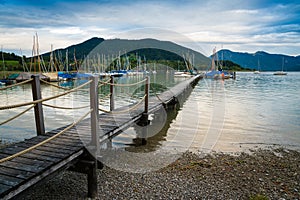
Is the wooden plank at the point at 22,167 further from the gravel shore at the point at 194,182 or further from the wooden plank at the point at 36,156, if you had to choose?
the gravel shore at the point at 194,182

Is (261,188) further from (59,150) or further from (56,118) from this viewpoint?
(56,118)

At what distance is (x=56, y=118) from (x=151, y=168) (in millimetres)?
8457

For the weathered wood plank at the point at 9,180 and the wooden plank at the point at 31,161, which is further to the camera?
the wooden plank at the point at 31,161

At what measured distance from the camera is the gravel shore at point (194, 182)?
4449mm

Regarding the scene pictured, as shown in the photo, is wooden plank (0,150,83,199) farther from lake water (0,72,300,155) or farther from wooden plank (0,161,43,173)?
lake water (0,72,300,155)

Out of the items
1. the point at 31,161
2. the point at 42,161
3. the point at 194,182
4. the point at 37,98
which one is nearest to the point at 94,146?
the point at 42,161

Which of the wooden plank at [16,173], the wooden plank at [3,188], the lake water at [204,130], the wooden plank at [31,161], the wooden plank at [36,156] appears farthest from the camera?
the lake water at [204,130]

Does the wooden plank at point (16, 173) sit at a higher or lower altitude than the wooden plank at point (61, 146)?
lower

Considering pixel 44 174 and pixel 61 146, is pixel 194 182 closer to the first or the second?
pixel 61 146

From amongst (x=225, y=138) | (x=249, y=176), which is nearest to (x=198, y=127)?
(x=225, y=138)

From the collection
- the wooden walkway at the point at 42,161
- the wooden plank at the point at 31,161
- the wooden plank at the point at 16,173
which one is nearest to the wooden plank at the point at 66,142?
the wooden walkway at the point at 42,161

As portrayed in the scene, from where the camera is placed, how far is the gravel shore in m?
4.45

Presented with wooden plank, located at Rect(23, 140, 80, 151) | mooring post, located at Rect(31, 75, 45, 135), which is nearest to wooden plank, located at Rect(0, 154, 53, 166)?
wooden plank, located at Rect(23, 140, 80, 151)

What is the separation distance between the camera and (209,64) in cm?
7025
